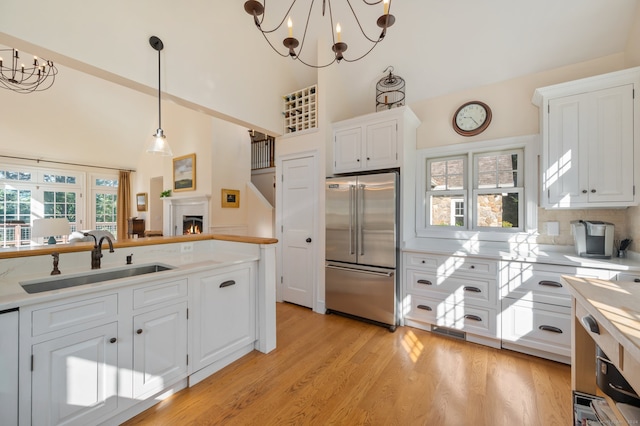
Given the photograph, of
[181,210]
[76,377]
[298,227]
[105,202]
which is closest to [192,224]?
[181,210]

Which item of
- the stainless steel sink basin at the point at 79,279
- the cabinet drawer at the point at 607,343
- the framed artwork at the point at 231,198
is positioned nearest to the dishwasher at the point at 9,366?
the stainless steel sink basin at the point at 79,279

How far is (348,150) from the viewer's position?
3.19 metres

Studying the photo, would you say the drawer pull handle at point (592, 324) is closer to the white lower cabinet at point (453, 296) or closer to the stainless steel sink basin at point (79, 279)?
the white lower cabinet at point (453, 296)

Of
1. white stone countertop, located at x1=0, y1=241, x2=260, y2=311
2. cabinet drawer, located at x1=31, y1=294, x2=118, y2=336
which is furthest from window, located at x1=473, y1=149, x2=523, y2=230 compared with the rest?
cabinet drawer, located at x1=31, y1=294, x2=118, y2=336

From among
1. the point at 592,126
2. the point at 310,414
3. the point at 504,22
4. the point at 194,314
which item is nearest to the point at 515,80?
the point at 504,22

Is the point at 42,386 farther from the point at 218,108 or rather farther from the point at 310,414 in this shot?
the point at 218,108

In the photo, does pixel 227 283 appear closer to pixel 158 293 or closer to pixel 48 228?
pixel 158 293

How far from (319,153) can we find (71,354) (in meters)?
2.85

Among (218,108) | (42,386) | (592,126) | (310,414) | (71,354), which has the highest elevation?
(218,108)

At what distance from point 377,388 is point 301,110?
133 inches

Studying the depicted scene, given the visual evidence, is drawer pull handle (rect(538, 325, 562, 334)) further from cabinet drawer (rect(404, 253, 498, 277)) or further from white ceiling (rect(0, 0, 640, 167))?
white ceiling (rect(0, 0, 640, 167))

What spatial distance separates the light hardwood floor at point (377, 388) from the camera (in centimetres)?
162

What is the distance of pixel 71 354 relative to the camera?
52.7 inches

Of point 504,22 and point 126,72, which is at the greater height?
point 504,22
